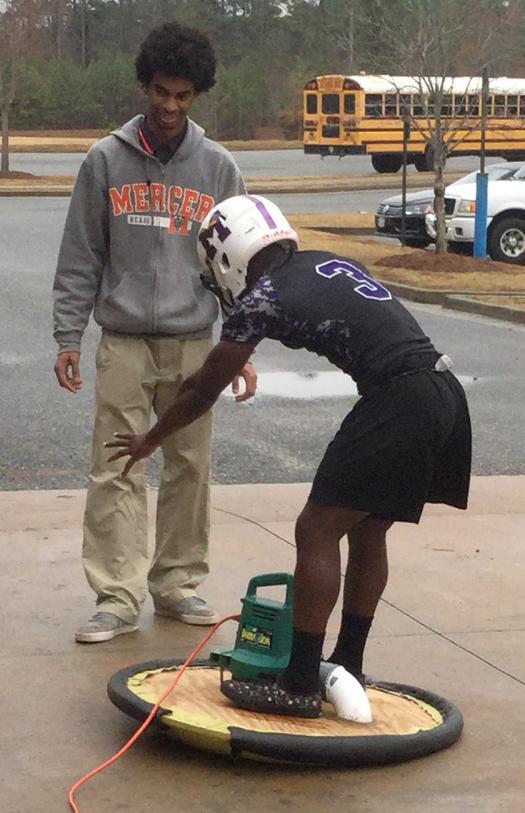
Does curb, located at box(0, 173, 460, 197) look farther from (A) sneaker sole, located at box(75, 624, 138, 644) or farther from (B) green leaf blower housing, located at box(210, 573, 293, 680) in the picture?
(B) green leaf blower housing, located at box(210, 573, 293, 680)

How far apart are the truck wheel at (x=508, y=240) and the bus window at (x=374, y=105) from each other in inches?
895

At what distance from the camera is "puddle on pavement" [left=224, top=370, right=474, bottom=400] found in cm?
1112

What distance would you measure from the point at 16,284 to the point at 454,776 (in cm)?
1403

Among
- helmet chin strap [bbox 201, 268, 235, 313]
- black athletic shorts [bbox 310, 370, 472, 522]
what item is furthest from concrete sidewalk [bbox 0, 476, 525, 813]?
helmet chin strap [bbox 201, 268, 235, 313]

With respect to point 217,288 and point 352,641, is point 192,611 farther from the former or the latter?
point 217,288

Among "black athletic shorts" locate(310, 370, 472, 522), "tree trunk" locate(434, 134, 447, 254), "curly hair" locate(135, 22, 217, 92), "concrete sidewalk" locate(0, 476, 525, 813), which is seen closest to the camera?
"concrete sidewalk" locate(0, 476, 525, 813)

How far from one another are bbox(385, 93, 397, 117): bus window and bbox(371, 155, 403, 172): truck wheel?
118 cm

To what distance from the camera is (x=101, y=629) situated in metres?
5.39

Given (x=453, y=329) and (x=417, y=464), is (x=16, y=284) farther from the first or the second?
(x=417, y=464)

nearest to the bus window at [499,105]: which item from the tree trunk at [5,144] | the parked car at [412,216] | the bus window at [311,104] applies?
the bus window at [311,104]

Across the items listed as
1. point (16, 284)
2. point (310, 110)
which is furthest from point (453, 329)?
point (310, 110)

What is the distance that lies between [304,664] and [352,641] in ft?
0.98

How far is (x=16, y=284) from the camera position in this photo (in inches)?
698

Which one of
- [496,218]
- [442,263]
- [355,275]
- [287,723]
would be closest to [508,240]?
[496,218]
